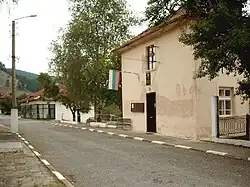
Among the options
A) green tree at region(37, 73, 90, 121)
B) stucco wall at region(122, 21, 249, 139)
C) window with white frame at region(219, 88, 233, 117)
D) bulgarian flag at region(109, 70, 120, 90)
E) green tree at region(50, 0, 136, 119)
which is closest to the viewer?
stucco wall at region(122, 21, 249, 139)

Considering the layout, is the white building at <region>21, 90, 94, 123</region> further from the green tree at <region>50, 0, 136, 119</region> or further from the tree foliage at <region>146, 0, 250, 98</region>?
the tree foliage at <region>146, 0, 250, 98</region>

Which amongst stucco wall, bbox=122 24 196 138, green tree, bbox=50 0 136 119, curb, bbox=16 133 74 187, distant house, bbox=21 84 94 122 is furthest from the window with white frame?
distant house, bbox=21 84 94 122

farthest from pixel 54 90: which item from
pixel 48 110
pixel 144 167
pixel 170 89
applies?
pixel 144 167

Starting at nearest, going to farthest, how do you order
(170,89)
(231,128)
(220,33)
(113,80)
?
(220,33) → (231,128) → (170,89) → (113,80)

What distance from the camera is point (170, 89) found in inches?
872

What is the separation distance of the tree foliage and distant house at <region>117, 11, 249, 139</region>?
3.31 meters

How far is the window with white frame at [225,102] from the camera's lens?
20875 millimetres

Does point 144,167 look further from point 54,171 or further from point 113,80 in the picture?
point 113,80

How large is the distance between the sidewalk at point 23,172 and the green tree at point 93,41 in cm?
2100

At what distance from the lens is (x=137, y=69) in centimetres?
2631

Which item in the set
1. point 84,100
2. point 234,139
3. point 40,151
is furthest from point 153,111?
point 84,100

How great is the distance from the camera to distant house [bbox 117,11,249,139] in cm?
1988

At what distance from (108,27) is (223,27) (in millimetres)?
24188

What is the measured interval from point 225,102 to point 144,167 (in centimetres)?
1077
